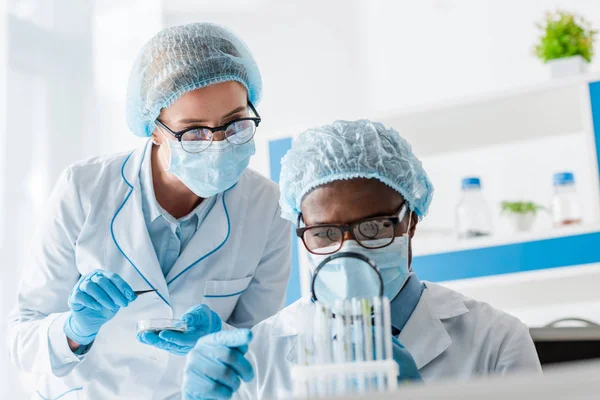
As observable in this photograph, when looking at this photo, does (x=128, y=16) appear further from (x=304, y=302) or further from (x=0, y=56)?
(x=304, y=302)

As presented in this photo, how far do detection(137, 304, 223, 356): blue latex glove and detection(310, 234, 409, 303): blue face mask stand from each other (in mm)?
244

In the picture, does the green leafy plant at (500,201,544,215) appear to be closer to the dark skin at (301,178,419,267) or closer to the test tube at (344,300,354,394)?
the dark skin at (301,178,419,267)

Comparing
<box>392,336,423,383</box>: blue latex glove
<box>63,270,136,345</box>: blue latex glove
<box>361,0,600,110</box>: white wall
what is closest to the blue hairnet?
<box>63,270,136,345</box>: blue latex glove

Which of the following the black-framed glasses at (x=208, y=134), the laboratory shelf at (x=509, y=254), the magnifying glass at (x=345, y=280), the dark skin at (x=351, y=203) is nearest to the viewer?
the magnifying glass at (x=345, y=280)

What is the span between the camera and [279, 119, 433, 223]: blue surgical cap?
139 centimetres

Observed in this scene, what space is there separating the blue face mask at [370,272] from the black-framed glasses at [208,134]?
0.38m

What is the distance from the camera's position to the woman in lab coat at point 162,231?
161 centimetres

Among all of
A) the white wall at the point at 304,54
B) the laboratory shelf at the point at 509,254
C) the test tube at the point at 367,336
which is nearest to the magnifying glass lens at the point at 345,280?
the test tube at the point at 367,336

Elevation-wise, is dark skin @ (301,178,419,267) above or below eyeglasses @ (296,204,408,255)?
above

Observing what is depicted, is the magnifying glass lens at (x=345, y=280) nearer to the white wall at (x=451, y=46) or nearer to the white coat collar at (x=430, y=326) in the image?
the white coat collar at (x=430, y=326)

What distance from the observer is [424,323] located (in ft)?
4.53

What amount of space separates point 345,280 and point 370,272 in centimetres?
5

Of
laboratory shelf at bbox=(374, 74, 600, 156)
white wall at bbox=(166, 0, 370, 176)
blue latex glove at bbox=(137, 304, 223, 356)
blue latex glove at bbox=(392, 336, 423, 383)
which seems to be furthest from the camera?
white wall at bbox=(166, 0, 370, 176)

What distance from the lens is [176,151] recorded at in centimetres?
162
